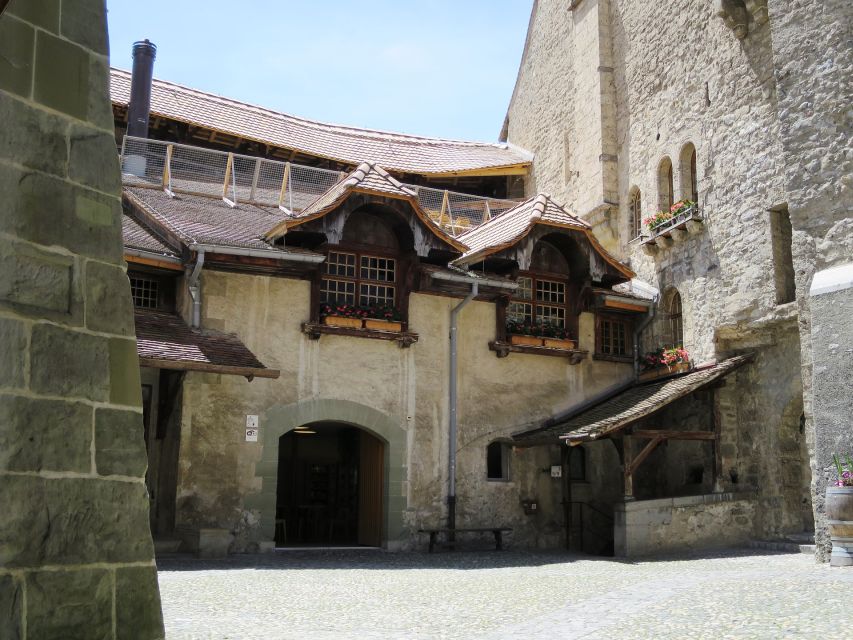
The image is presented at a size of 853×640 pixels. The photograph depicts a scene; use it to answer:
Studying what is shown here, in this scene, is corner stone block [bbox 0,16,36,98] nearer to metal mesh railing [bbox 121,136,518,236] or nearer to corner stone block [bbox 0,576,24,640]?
corner stone block [bbox 0,576,24,640]

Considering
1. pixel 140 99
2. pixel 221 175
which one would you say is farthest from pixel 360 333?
pixel 140 99

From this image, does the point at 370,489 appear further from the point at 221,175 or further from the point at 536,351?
the point at 221,175

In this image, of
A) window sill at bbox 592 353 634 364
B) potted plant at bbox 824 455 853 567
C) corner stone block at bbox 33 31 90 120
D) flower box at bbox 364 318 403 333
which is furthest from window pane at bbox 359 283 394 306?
corner stone block at bbox 33 31 90 120

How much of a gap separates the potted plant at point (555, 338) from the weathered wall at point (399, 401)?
0.99ft

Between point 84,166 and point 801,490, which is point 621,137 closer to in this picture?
point 801,490

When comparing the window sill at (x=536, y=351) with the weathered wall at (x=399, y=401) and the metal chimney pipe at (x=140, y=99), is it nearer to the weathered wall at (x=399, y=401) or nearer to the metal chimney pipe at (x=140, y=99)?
the weathered wall at (x=399, y=401)

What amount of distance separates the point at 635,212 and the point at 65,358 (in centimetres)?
1689

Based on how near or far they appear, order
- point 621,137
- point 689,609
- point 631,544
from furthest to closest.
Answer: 1. point 621,137
2. point 631,544
3. point 689,609

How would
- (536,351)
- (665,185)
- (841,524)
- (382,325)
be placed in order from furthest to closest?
(665,185) < (536,351) < (382,325) < (841,524)

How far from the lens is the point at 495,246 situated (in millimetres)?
15922

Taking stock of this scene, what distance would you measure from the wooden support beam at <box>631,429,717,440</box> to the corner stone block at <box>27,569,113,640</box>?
11.3 meters

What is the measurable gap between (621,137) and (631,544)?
32.0 ft

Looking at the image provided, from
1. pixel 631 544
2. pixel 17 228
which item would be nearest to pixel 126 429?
pixel 17 228

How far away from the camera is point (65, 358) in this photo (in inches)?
166
